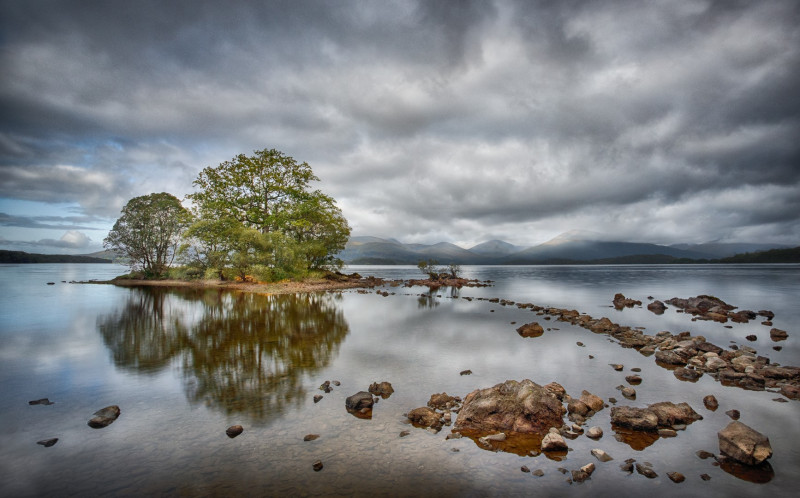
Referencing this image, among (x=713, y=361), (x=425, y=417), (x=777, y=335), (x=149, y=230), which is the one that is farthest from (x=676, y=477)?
(x=149, y=230)

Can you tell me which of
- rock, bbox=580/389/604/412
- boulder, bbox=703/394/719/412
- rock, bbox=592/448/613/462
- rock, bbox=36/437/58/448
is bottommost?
boulder, bbox=703/394/719/412

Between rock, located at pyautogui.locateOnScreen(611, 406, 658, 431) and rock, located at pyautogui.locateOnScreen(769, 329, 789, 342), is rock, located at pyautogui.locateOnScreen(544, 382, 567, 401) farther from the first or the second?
rock, located at pyautogui.locateOnScreen(769, 329, 789, 342)

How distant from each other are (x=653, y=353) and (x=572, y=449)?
42.9 ft

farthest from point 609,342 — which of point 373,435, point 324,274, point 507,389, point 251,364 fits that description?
point 324,274

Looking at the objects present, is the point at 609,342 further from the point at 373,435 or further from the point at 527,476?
the point at 373,435

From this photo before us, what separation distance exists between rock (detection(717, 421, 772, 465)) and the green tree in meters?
71.7

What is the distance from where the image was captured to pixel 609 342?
19672 millimetres

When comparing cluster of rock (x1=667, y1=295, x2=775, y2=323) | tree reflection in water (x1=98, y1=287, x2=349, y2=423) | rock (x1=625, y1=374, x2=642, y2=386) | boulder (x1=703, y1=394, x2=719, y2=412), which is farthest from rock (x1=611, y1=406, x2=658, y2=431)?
cluster of rock (x1=667, y1=295, x2=775, y2=323)

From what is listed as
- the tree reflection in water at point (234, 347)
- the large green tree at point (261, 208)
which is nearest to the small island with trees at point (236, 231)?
the large green tree at point (261, 208)

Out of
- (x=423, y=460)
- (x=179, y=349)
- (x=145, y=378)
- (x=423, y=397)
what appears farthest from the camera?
(x=179, y=349)

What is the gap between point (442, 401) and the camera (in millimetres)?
10695

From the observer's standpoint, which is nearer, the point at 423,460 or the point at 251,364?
the point at 423,460

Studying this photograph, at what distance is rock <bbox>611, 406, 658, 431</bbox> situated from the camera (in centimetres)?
902

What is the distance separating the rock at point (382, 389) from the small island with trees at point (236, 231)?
43907 mm
